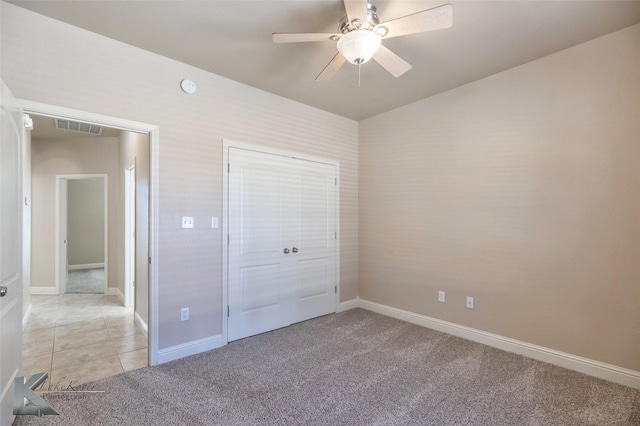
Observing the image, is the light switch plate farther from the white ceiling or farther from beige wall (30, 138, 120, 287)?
beige wall (30, 138, 120, 287)

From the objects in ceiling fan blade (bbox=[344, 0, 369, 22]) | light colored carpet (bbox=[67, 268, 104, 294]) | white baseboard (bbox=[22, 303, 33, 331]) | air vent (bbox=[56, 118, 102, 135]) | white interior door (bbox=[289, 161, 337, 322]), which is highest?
air vent (bbox=[56, 118, 102, 135])

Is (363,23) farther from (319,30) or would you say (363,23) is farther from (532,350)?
(532,350)

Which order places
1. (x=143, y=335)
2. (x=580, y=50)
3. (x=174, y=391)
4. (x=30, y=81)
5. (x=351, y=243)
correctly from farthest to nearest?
1. (x=351, y=243)
2. (x=143, y=335)
3. (x=580, y=50)
4. (x=174, y=391)
5. (x=30, y=81)

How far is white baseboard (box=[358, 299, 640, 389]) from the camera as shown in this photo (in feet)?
7.64

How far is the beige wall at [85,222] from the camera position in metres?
7.75

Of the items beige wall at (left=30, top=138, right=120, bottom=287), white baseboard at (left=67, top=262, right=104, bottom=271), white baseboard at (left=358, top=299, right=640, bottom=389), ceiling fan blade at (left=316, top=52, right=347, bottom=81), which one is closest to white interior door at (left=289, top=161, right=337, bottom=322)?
white baseboard at (left=358, top=299, right=640, bottom=389)

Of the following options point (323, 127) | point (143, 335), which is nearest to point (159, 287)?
point (143, 335)

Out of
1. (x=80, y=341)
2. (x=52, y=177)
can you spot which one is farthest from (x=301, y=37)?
(x=52, y=177)

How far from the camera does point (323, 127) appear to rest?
3980 mm

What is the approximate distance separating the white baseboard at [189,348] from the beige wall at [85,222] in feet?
22.7

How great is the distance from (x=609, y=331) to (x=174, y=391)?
335 cm

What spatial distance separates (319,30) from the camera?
2.29 meters

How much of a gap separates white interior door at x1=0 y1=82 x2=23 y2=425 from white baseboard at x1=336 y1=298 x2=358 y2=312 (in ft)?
10.2

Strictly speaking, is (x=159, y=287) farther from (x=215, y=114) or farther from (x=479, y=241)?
(x=479, y=241)
